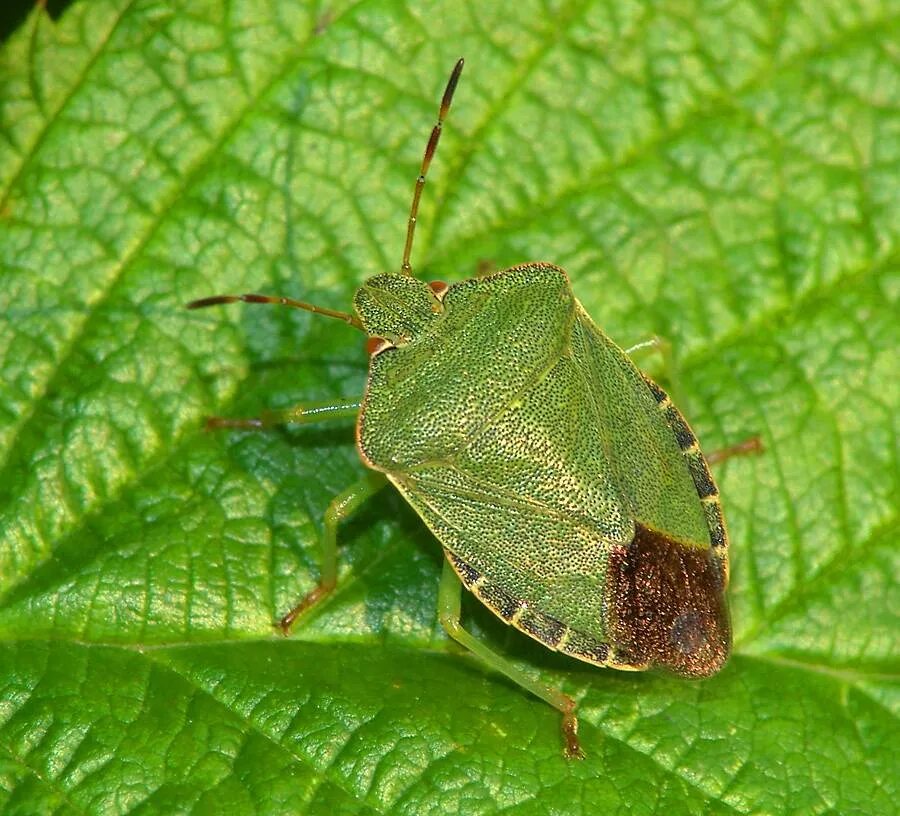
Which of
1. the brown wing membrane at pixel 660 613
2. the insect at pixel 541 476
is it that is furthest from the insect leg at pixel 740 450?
the brown wing membrane at pixel 660 613

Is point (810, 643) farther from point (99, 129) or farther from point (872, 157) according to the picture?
point (99, 129)

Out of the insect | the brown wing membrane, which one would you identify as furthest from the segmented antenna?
the brown wing membrane

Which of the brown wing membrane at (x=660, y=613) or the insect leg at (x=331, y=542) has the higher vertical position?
the insect leg at (x=331, y=542)

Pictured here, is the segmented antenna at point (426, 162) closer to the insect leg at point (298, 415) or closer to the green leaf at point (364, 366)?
the green leaf at point (364, 366)

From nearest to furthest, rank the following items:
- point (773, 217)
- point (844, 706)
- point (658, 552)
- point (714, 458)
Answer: point (658, 552), point (844, 706), point (714, 458), point (773, 217)

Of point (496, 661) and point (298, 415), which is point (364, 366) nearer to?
point (298, 415)

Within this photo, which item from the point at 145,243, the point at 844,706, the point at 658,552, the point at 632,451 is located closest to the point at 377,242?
the point at 145,243
